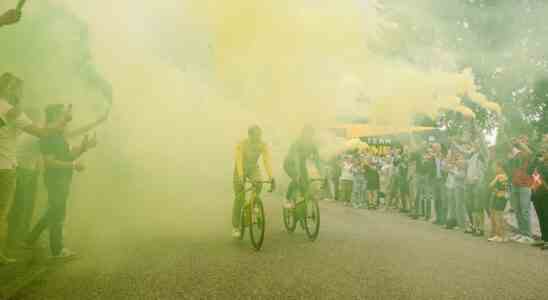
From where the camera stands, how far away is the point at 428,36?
21859 mm

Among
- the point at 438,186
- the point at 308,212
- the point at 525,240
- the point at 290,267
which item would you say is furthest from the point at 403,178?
the point at 290,267

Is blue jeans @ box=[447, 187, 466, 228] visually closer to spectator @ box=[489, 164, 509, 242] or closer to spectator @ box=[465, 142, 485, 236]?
spectator @ box=[465, 142, 485, 236]

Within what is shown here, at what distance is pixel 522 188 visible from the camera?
Answer: 10.1m

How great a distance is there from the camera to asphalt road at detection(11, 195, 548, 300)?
503cm

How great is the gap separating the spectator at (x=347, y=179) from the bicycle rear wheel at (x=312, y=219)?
9.87 metres

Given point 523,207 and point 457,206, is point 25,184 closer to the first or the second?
point 523,207

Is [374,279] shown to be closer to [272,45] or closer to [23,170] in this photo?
[23,170]

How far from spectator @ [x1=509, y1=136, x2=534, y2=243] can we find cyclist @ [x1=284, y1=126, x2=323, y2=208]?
→ 13.5 feet

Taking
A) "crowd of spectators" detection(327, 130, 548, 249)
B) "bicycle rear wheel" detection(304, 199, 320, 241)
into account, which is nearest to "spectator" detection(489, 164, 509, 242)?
"crowd of spectators" detection(327, 130, 548, 249)

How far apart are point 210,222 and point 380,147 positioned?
614 inches

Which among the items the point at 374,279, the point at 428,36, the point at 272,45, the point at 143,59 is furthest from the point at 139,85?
the point at 374,279

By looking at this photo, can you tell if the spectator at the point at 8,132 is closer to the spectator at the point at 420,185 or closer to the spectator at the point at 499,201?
the spectator at the point at 499,201

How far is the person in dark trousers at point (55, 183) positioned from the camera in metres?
6.41

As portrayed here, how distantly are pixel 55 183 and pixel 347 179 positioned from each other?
13.4m
